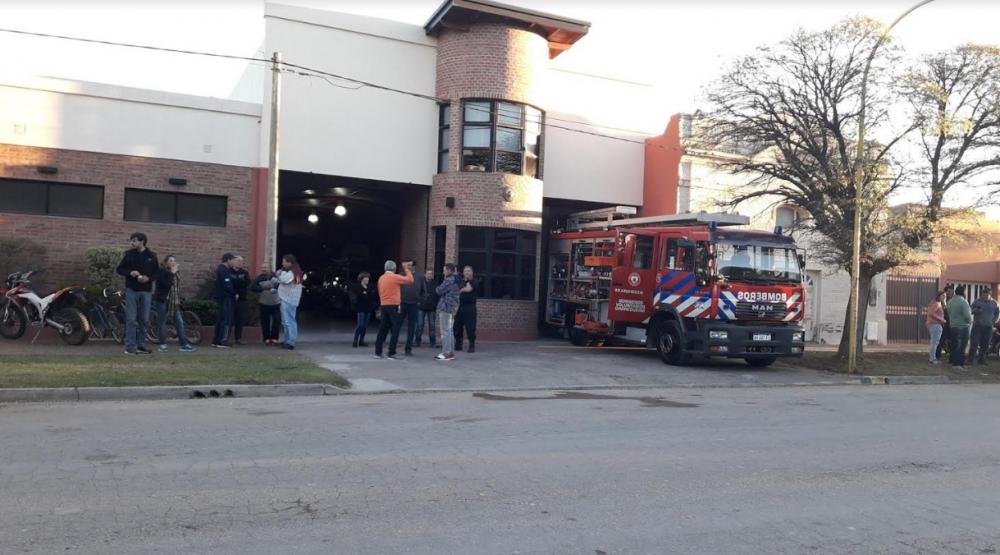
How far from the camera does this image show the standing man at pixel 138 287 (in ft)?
42.5

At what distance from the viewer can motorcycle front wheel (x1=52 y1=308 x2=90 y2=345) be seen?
1414 centimetres

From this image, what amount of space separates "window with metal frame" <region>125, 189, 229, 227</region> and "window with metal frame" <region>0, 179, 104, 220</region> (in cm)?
62

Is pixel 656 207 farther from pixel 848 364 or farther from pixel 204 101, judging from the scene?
pixel 204 101

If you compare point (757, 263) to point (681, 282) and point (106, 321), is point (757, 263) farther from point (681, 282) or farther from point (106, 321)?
point (106, 321)

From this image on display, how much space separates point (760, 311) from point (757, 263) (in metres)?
0.92

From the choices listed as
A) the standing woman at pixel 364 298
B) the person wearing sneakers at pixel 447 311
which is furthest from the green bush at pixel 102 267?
the person wearing sneakers at pixel 447 311

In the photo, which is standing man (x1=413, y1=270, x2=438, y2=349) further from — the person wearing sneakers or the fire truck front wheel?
the fire truck front wheel

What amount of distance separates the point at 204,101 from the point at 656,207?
38.8 feet

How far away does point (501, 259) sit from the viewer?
1922 cm

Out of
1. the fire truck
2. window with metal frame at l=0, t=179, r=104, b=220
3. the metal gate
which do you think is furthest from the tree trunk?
window with metal frame at l=0, t=179, r=104, b=220

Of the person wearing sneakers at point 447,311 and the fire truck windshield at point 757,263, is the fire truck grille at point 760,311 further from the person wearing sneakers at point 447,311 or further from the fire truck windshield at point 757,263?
the person wearing sneakers at point 447,311

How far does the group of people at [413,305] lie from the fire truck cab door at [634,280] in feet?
10.1

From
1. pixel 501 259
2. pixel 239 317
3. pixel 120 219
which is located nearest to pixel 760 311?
pixel 501 259

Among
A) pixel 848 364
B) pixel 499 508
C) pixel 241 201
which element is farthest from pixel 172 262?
pixel 848 364
